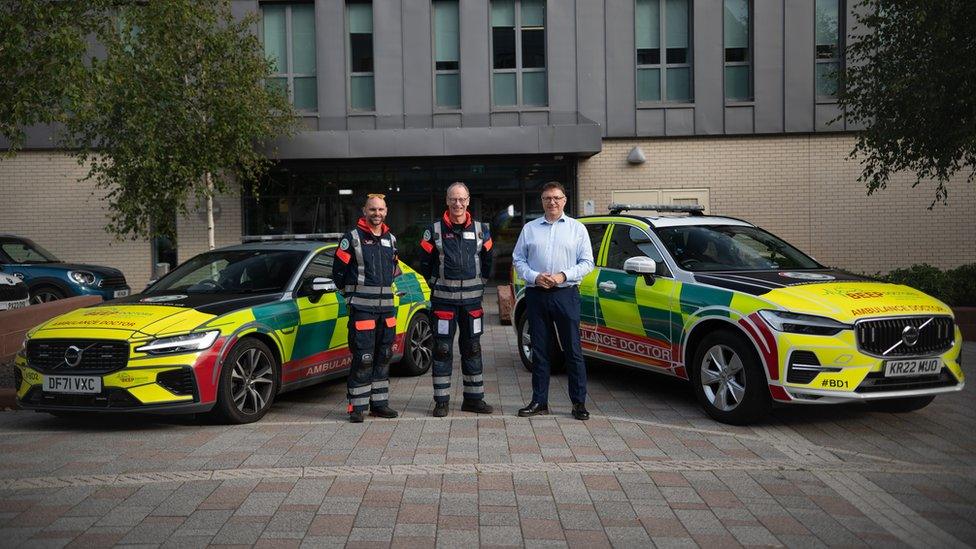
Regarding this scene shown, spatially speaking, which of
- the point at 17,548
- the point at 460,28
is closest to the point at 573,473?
the point at 17,548

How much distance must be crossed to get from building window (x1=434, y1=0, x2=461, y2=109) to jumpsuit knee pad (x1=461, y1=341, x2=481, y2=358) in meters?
12.2

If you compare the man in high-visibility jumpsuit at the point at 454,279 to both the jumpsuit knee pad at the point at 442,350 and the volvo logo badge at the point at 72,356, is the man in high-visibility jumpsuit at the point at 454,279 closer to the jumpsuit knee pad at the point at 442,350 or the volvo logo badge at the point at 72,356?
the jumpsuit knee pad at the point at 442,350

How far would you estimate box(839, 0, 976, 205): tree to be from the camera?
9.97 metres

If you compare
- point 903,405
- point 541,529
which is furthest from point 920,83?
point 541,529

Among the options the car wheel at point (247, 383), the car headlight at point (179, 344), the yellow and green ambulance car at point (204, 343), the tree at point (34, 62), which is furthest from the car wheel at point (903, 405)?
the tree at point (34, 62)

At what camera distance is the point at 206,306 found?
23.0 ft

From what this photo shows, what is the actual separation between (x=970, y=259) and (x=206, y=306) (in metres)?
16.8

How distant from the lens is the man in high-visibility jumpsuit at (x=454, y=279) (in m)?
7.01

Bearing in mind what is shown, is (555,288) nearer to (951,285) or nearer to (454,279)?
(454,279)

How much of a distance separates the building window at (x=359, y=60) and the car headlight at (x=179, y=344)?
12.7m

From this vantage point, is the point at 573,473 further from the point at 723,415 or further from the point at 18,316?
the point at 18,316

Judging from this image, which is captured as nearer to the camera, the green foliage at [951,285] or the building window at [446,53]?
the green foliage at [951,285]

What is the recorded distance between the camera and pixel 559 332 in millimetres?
7012

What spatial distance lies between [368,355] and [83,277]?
10.8 metres
